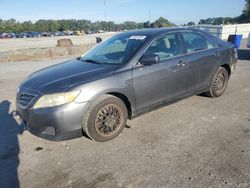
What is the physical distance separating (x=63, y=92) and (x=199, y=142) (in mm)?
2110

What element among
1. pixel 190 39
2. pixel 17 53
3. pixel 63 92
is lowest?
pixel 17 53

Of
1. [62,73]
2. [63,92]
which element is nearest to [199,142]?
[63,92]

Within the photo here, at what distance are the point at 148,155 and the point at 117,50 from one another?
2.11 metres

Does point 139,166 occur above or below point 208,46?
below

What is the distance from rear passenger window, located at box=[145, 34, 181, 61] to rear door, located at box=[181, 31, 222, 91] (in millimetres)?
230

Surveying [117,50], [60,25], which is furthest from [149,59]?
[60,25]

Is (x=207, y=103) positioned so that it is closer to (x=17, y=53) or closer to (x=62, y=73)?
(x=62, y=73)

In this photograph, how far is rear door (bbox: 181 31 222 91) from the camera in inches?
188

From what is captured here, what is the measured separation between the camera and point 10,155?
361 centimetres

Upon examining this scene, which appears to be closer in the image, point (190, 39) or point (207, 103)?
point (190, 39)

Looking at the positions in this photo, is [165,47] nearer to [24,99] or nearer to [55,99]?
[55,99]

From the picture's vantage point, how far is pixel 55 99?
11.0ft

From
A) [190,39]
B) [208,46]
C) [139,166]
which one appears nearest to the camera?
[139,166]

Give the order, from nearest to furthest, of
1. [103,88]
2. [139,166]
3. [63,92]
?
[139,166], [63,92], [103,88]
